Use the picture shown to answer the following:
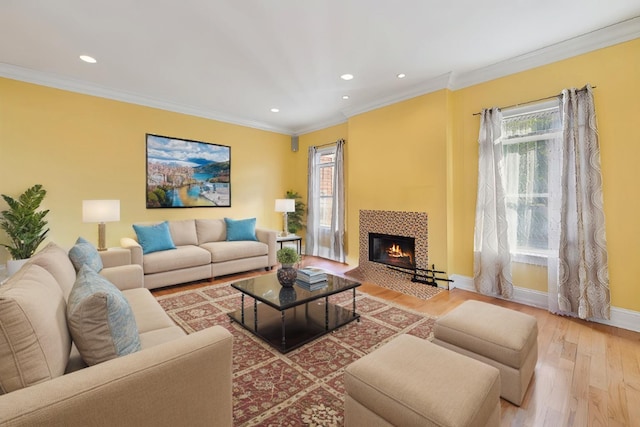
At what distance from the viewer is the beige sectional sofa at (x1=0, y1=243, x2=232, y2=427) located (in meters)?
0.83

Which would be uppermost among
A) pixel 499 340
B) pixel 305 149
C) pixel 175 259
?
pixel 305 149

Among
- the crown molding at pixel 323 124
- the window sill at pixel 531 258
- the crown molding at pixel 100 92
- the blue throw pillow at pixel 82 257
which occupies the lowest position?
the window sill at pixel 531 258

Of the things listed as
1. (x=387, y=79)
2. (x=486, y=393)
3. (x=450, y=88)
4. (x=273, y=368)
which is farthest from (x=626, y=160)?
(x=273, y=368)

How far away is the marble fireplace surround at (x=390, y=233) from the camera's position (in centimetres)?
395

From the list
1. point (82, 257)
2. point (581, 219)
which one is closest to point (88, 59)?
point (82, 257)

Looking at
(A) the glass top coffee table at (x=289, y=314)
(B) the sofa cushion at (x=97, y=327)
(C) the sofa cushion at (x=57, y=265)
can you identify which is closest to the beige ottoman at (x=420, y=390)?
(A) the glass top coffee table at (x=289, y=314)

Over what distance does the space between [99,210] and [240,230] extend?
1.95 m

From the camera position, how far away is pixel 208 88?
394 cm

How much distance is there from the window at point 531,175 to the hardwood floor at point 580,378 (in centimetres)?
78

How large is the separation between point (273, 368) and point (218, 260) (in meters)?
2.49

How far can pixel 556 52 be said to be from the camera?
2971 millimetres

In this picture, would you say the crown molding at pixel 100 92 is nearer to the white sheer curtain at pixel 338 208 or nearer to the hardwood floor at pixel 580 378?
the white sheer curtain at pixel 338 208

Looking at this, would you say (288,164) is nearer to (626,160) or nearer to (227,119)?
(227,119)

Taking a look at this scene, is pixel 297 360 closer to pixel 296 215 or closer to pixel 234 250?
pixel 234 250
